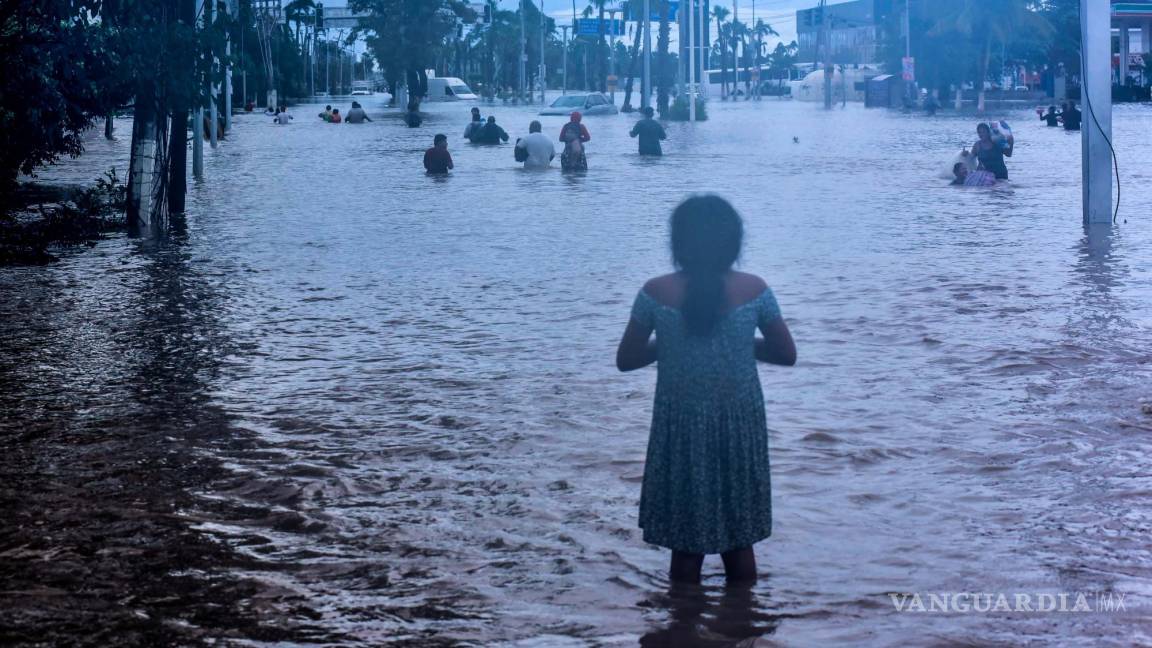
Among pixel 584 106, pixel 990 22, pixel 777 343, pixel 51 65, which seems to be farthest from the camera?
pixel 584 106

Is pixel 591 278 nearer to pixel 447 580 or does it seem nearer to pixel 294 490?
pixel 294 490

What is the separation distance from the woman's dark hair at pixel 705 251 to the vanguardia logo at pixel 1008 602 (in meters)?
1.28

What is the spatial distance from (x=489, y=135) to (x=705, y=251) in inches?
1547

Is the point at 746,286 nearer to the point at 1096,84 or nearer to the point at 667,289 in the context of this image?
the point at 667,289

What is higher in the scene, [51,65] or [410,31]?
[410,31]

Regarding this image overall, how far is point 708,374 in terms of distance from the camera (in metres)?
4.94

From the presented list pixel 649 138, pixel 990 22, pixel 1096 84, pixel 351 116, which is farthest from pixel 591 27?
pixel 1096 84

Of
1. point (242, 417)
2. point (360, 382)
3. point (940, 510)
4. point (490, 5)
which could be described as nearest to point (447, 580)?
point (940, 510)

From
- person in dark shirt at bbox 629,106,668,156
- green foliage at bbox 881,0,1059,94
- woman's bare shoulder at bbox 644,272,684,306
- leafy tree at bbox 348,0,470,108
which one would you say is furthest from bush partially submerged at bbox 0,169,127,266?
leafy tree at bbox 348,0,470,108

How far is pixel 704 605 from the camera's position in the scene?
5.27 m

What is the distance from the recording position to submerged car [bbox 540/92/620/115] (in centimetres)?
8178

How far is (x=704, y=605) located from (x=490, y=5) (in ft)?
470

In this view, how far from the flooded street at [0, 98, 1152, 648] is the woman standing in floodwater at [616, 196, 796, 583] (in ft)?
1.40

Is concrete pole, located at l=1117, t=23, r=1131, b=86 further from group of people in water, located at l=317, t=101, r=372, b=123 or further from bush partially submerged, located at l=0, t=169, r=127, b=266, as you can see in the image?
bush partially submerged, located at l=0, t=169, r=127, b=266
